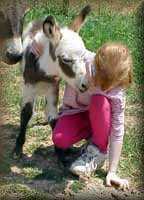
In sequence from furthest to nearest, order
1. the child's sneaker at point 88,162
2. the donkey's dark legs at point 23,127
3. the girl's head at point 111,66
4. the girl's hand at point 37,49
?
the donkey's dark legs at point 23,127
the girl's hand at point 37,49
the child's sneaker at point 88,162
the girl's head at point 111,66

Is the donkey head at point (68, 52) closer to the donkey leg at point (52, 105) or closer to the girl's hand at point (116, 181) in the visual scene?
the donkey leg at point (52, 105)

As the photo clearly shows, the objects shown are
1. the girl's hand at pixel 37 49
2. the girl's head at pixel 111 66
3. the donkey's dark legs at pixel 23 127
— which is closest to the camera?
the girl's head at pixel 111 66

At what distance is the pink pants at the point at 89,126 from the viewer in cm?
318

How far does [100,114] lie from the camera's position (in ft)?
10.4

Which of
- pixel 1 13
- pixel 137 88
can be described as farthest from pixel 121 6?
pixel 1 13

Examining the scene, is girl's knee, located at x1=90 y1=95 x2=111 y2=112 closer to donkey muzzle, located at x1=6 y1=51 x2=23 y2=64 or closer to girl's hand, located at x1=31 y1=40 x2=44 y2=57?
girl's hand, located at x1=31 y1=40 x2=44 y2=57

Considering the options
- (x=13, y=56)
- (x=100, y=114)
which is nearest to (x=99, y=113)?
(x=100, y=114)

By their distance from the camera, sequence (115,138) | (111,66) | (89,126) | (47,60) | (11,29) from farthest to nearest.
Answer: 1. (11,29)
2. (89,126)
3. (47,60)
4. (115,138)
5. (111,66)

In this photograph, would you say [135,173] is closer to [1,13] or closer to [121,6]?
[1,13]

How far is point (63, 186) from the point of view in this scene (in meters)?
3.08

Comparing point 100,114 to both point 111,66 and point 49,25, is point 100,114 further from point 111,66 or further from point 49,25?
point 49,25

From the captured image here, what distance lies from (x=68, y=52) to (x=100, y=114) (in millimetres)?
369

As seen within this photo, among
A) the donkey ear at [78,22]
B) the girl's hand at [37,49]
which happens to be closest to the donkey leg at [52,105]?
the girl's hand at [37,49]

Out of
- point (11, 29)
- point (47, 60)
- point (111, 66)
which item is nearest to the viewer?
point (111, 66)
